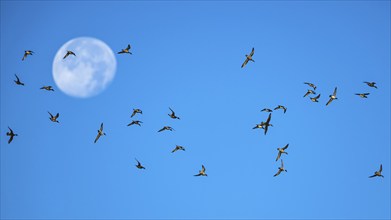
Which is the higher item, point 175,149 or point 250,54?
point 250,54

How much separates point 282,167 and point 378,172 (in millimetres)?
13479

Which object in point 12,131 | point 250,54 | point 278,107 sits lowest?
point 12,131

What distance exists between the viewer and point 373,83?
63.7 metres

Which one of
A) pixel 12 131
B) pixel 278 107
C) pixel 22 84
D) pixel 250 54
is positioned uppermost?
pixel 250 54

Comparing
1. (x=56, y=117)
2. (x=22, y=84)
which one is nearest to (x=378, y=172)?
(x=56, y=117)

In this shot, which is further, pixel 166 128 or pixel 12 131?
pixel 166 128

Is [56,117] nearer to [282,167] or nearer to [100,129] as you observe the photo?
[100,129]

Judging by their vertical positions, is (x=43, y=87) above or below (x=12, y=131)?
above

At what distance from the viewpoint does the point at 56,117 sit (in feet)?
206

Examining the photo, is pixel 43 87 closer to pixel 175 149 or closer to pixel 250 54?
pixel 175 149

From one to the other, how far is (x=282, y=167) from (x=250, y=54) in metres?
15.8

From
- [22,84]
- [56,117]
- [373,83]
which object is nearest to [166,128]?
[56,117]

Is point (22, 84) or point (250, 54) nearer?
point (22, 84)

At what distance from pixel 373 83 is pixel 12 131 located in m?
46.8
